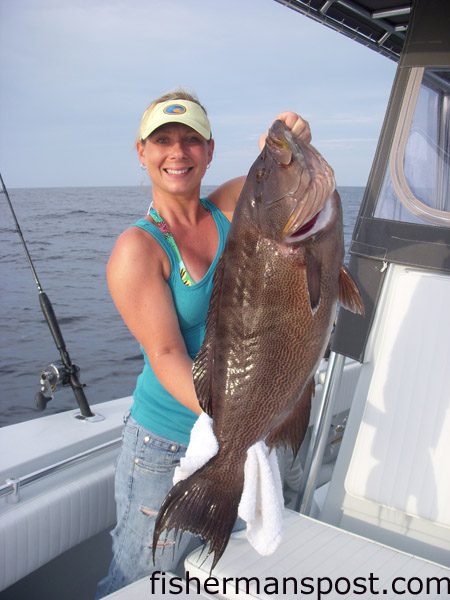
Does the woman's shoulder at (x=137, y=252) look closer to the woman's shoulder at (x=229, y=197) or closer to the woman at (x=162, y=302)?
the woman at (x=162, y=302)

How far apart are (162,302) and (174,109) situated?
31.1 inches

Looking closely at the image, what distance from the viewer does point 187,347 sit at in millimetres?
2621

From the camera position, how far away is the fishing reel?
3.59 m

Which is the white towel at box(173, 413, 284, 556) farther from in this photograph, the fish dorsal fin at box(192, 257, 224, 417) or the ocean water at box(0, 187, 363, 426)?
the ocean water at box(0, 187, 363, 426)

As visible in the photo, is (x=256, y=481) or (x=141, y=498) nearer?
(x=256, y=481)

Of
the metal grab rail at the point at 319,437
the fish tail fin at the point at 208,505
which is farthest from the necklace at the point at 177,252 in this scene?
the metal grab rail at the point at 319,437

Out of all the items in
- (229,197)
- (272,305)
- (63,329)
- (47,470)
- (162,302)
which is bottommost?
(63,329)

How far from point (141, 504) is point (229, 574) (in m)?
0.46

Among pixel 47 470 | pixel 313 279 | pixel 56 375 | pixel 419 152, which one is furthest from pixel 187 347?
pixel 419 152

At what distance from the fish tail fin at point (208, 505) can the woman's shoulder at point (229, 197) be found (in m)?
1.30

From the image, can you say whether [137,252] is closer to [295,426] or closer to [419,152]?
[295,426]

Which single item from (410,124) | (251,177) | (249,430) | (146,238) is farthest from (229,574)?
(410,124)

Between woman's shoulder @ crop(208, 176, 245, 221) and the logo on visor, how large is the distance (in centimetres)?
53

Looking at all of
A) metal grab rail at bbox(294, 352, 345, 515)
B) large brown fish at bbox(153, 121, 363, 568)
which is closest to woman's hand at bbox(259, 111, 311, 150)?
large brown fish at bbox(153, 121, 363, 568)
